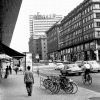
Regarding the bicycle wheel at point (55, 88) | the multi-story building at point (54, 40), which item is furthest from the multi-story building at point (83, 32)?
the bicycle wheel at point (55, 88)

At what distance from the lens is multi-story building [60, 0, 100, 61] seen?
253 feet

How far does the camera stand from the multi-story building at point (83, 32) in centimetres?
7725

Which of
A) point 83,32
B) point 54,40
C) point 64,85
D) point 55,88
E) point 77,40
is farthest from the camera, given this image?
point 54,40

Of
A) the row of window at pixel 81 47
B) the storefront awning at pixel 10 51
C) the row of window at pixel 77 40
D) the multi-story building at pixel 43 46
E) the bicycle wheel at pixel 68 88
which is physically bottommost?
the bicycle wheel at pixel 68 88

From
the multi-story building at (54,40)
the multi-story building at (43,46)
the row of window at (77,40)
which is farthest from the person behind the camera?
the multi-story building at (43,46)

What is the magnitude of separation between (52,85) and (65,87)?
0.75 metres

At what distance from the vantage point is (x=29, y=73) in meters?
12.2

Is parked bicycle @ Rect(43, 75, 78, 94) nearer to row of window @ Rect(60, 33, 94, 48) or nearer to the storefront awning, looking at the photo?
the storefront awning

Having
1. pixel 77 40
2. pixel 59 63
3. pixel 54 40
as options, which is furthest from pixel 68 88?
pixel 54 40

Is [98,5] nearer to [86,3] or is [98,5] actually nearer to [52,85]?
[86,3]

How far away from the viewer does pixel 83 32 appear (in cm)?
8631

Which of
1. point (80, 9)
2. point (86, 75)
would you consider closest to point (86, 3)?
point (80, 9)

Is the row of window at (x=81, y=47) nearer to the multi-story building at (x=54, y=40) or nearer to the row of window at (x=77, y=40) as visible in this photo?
the row of window at (x=77, y=40)

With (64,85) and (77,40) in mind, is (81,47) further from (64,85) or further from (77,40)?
(64,85)
